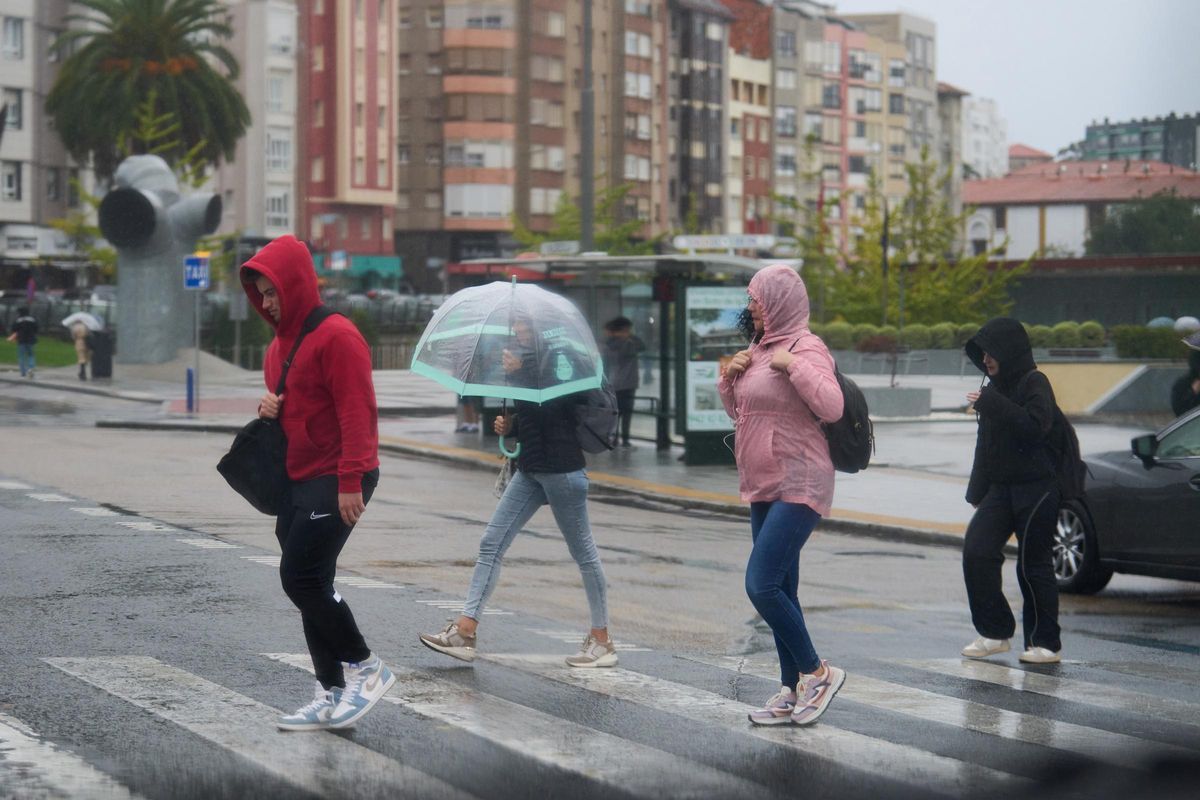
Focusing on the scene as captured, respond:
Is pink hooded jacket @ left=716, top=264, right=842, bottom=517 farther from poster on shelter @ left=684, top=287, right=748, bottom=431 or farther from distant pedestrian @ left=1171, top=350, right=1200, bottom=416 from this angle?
poster on shelter @ left=684, top=287, right=748, bottom=431

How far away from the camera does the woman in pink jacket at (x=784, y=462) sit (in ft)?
23.9

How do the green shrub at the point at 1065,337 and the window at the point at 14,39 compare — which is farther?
the window at the point at 14,39

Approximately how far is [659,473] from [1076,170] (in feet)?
368

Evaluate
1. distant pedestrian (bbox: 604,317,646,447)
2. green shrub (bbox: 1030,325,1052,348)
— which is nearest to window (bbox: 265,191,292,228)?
green shrub (bbox: 1030,325,1052,348)

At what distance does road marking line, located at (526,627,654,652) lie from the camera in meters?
9.26

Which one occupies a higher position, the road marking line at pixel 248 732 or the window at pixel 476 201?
the window at pixel 476 201

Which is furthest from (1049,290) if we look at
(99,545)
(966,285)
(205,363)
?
(99,545)

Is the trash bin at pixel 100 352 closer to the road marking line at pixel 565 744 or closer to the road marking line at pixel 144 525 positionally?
the road marking line at pixel 144 525

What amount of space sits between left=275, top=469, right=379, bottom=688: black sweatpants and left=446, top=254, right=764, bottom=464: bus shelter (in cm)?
1466

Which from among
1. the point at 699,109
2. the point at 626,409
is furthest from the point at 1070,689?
the point at 699,109

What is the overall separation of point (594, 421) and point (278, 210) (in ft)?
283

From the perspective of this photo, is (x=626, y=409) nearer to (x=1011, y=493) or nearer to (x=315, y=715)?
(x=1011, y=493)

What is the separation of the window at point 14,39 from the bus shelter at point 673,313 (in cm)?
Answer: 6415

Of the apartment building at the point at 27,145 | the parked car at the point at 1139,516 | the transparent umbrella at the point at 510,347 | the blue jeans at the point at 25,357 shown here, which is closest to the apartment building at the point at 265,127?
the apartment building at the point at 27,145
